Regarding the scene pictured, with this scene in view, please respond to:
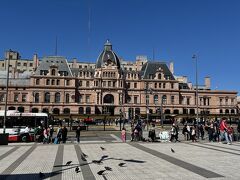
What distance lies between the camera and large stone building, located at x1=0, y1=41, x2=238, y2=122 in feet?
320

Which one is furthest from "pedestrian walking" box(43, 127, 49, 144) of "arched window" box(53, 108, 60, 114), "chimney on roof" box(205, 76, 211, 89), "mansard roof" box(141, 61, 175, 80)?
"chimney on roof" box(205, 76, 211, 89)

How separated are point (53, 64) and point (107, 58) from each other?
19.6 metres

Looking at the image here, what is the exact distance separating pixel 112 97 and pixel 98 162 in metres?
84.7

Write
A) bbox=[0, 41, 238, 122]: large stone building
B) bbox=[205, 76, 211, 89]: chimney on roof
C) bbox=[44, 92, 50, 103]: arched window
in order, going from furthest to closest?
bbox=[205, 76, 211, 89]: chimney on roof, bbox=[44, 92, 50, 103]: arched window, bbox=[0, 41, 238, 122]: large stone building

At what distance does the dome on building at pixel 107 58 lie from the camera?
100875 mm

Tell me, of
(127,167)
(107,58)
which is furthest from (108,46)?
(127,167)

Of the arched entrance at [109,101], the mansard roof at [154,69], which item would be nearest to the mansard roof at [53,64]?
the arched entrance at [109,101]

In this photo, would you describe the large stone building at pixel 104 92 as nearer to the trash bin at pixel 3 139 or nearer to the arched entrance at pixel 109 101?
the arched entrance at pixel 109 101

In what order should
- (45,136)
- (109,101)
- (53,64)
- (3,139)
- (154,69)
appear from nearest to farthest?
(3,139), (45,136), (53,64), (109,101), (154,69)

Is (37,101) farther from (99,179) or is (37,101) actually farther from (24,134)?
(99,179)

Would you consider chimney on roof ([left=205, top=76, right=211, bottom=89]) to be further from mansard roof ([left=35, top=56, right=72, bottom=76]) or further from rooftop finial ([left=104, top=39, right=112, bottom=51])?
mansard roof ([left=35, top=56, right=72, bottom=76])

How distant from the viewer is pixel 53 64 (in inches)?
3937

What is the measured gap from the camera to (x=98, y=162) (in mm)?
15672

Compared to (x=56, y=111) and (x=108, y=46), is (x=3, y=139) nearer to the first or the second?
(x=56, y=111)
